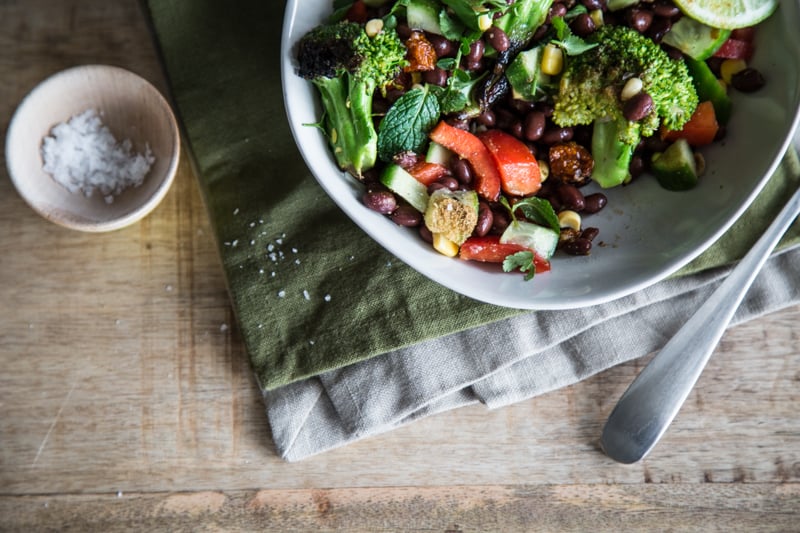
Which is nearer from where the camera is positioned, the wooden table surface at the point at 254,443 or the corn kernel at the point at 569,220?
the corn kernel at the point at 569,220

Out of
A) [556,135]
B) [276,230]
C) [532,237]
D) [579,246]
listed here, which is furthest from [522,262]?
[276,230]

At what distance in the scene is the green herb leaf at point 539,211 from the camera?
6.76 ft

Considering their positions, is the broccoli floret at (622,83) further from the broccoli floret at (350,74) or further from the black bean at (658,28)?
the broccoli floret at (350,74)

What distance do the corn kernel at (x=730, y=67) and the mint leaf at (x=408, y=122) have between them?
0.90 meters

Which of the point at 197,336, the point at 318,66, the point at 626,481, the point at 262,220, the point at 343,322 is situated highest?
the point at 318,66

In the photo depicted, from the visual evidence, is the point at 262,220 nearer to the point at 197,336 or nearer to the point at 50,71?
the point at 197,336

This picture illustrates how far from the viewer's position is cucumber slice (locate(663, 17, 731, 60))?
207cm

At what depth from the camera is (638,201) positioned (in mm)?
2180

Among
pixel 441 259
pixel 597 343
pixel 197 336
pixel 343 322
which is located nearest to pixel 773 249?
pixel 597 343

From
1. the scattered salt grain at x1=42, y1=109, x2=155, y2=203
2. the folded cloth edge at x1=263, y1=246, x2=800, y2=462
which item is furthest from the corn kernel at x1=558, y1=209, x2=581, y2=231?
the scattered salt grain at x1=42, y1=109, x2=155, y2=203

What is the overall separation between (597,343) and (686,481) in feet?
1.93

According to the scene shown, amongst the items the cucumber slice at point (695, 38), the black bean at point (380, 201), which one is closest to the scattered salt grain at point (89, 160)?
the black bean at point (380, 201)

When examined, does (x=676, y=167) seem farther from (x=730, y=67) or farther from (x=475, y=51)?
(x=475, y=51)

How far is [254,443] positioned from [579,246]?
4.27ft
